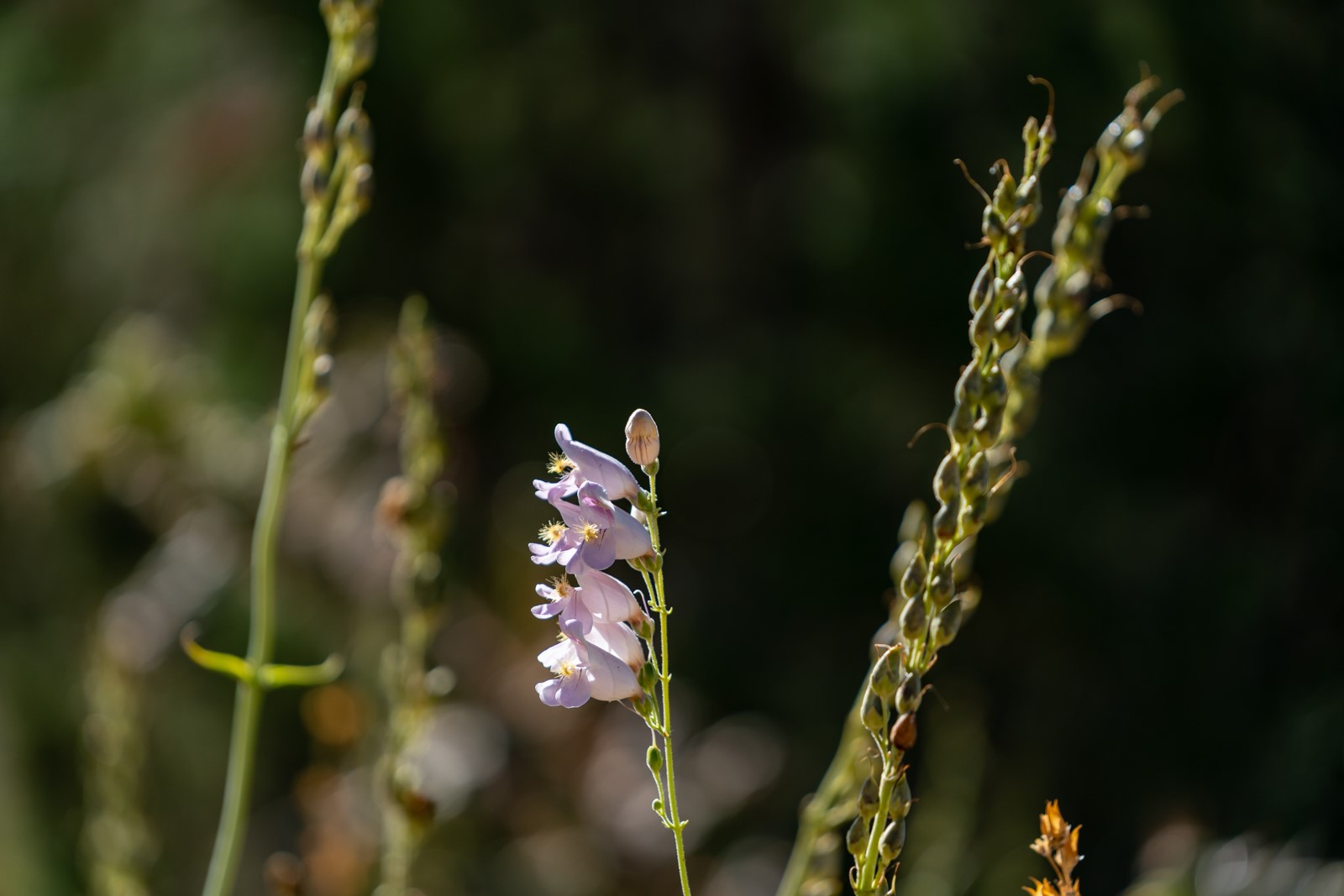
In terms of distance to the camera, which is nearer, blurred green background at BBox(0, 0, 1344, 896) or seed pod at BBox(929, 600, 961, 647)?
seed pod at BBox(929, 600, 961, 647)

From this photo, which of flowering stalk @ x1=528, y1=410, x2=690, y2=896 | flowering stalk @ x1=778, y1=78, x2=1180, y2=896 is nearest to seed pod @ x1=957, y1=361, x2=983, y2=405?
flowering stalk @ x1=778, y1=78, x2=1180, y2=896

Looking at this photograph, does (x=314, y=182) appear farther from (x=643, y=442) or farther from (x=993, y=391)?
(x=993, y=391)

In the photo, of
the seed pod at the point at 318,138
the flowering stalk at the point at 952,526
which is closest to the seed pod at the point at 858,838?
the flowering stalk at the point at 952,526

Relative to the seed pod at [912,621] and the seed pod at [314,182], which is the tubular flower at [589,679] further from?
the seed pod at [314,182]

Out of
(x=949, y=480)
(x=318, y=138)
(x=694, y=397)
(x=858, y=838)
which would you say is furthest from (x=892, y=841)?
(x=694, y=397)

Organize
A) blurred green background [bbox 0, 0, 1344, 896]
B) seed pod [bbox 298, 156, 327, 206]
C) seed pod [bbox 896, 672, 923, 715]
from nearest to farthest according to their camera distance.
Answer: seed pod [bbox 896, 672, 923, 715], seed pod [bbox 298, 156, 327, 206], blurred green background [bbox 0, 0, 1344, 896]

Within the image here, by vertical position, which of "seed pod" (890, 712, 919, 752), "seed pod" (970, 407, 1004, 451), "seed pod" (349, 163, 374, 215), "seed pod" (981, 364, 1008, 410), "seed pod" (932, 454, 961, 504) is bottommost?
"seed pod" (890, 712, 919, 752)

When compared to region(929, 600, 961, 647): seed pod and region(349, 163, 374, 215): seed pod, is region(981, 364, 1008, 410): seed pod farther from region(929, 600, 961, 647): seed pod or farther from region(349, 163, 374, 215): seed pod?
region(349, 163, 374, 215): seed pod

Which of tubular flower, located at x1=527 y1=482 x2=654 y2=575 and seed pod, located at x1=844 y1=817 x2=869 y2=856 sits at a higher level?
tubular flower, located at x1=527 y1=482 x2=654 y2=575
